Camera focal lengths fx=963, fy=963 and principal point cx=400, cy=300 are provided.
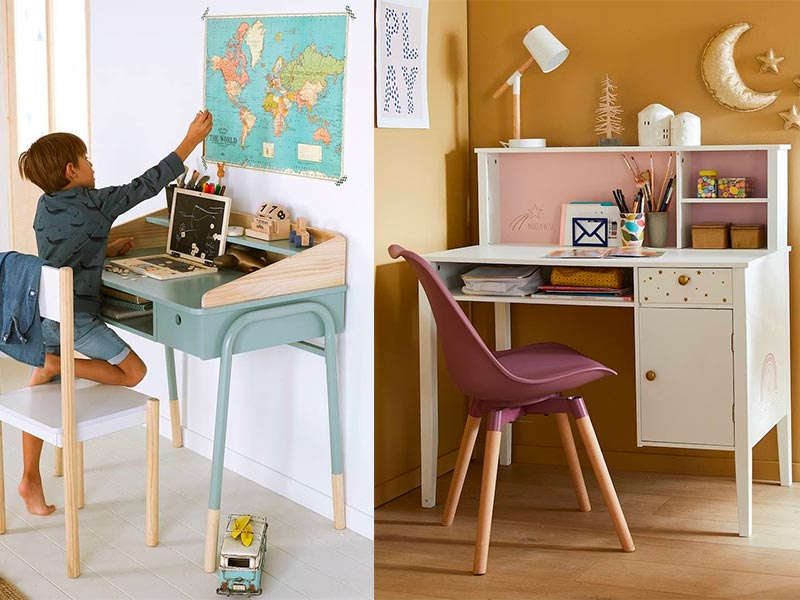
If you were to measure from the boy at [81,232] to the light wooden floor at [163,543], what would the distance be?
11.2 inches

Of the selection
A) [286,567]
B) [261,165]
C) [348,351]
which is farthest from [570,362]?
[261,165]

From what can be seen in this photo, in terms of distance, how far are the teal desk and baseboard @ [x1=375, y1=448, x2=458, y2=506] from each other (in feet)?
0.68

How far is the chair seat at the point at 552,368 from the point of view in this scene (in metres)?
2.45

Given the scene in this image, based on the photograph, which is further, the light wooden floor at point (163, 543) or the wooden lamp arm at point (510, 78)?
the wooden lamp arm at point (510, 78)

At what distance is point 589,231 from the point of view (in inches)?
122

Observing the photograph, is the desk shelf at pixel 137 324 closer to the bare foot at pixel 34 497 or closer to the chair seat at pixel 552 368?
the bare foot at pixel 34 497

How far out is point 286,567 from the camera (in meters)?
2.47

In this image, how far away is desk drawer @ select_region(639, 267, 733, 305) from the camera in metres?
2.52

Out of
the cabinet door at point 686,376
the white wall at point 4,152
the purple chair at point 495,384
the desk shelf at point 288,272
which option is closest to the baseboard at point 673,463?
the cabinet door at point 686,376

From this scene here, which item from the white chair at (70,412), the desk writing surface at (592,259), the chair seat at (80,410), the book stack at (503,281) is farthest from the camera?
the book stack at (503,281)

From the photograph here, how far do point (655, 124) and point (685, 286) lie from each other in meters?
Answer: 0.61

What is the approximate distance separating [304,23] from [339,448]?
3.91ft

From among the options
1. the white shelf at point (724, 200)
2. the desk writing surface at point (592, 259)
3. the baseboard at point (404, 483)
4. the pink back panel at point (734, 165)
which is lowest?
the baseboard at point (404, 483)

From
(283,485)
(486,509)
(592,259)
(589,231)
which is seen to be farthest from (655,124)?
(283,485)
